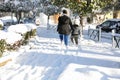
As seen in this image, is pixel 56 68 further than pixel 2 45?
No

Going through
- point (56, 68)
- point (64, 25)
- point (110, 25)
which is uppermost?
point (64, 25)

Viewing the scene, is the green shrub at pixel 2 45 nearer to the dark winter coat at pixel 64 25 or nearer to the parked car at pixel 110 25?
the dark winter coat at pixel 64 25

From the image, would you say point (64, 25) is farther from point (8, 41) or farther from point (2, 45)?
point (2, 45)

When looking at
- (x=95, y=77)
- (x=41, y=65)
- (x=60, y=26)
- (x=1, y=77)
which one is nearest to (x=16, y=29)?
(x=60, y=26)

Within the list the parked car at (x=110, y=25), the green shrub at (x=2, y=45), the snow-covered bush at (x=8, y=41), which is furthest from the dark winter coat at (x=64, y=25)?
the parked car at (x=110, y=25)

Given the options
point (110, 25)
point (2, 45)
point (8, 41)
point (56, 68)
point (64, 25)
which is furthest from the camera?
point (110, 25)

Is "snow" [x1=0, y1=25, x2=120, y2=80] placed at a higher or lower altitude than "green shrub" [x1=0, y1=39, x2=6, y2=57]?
lower

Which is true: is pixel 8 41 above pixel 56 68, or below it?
above

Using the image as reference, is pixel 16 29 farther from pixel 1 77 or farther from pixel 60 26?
pixel 1 77

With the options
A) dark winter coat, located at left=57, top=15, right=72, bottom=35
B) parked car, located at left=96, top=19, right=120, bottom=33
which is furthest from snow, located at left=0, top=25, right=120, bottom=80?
parked car, located at left=96, top=19, right=120, bottom=33

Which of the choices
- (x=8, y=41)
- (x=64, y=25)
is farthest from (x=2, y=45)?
(x=64, y=25)

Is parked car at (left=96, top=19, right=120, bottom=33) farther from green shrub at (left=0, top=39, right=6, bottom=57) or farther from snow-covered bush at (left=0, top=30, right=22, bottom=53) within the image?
green shrub at (left=0, top=39, right=6, bottom=57)

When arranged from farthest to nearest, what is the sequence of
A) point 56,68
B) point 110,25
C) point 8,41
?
point 110,25 < point 8,41 < point 56,68

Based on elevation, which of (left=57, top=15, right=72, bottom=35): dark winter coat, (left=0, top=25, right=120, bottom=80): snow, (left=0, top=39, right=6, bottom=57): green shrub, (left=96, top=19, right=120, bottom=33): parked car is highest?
(left=57, top=15, right=72, bottom=35): dark winter coat
